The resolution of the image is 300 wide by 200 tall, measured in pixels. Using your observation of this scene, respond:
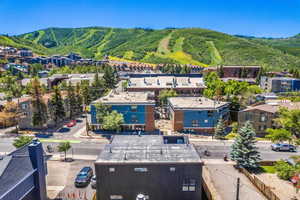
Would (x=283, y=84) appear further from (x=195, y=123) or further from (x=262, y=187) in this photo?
(x=262, y=187)

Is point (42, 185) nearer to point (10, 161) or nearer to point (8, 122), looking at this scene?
point (10, 161)

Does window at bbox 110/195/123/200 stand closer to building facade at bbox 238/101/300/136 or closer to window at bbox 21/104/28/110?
building facade at bbox 238/101/300/136

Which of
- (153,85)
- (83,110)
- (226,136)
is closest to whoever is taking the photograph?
(226,136)

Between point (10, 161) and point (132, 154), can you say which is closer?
point (10, 161)

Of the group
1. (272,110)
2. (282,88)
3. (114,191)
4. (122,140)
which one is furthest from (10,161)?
(282,88)

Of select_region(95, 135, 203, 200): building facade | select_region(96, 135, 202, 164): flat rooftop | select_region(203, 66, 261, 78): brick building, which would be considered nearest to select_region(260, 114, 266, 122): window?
select_region(96, 135, 202, 164): flat rooftop

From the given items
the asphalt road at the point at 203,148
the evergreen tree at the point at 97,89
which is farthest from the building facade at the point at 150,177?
the evergreen tree at the point at 97,89
